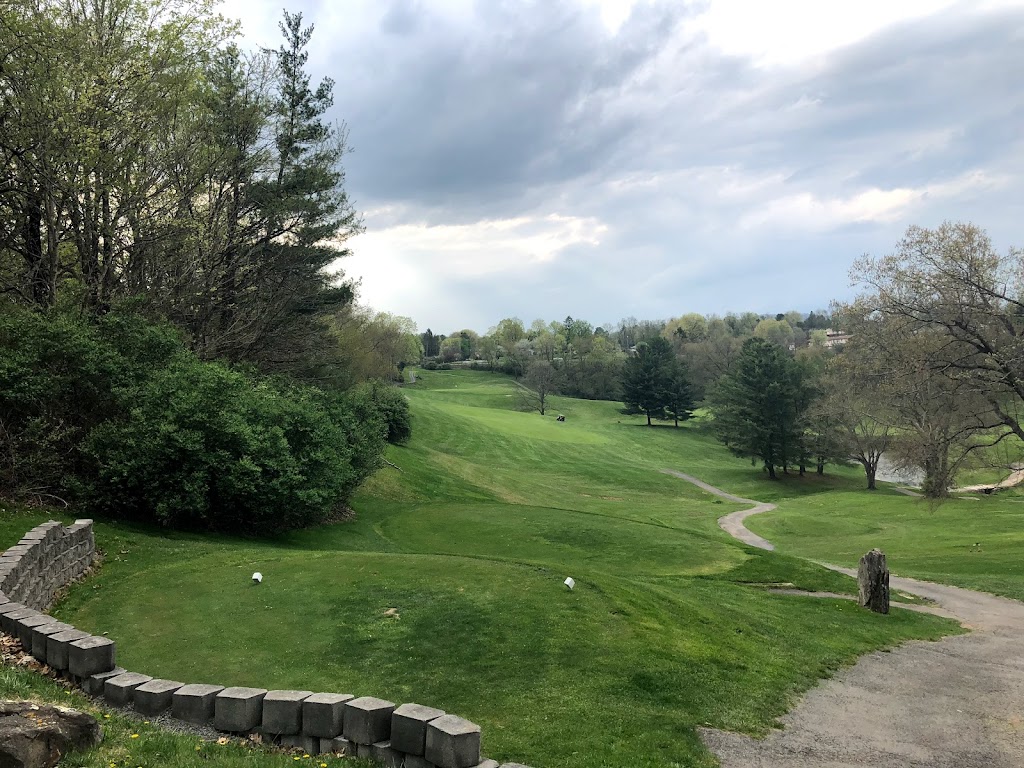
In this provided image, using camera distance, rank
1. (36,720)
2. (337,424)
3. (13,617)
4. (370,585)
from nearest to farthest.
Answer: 1. (36,720)
2. (13,617)
3. (370,585)
4. (337,424)

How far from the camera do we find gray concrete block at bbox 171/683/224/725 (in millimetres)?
8078

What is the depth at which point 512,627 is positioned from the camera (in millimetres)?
12461

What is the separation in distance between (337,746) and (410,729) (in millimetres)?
1093

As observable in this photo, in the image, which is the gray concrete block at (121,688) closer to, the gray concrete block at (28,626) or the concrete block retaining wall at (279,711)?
the concrete block retaining wall at (279,711)

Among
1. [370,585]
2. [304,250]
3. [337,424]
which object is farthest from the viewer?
[304,250]

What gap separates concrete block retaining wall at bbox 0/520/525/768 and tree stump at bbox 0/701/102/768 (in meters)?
1.57

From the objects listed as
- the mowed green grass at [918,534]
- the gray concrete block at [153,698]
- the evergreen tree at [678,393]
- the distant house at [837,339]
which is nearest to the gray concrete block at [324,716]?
the gray concrete block at [153,698]

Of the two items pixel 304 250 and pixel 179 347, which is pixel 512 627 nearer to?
pixel 179 347

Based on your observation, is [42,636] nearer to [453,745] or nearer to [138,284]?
[453,745]

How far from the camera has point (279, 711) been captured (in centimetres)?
780

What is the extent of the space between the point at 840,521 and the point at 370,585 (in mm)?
41760

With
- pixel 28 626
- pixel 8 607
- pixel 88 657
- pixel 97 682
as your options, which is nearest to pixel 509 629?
pixel 97 682

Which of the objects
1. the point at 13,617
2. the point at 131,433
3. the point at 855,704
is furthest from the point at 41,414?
the point at 855,704

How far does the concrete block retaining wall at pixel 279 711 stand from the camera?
7016 millimetres
